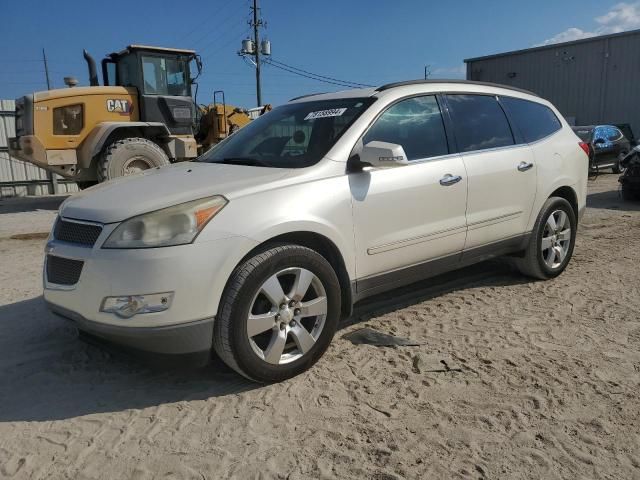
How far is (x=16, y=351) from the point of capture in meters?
3.69

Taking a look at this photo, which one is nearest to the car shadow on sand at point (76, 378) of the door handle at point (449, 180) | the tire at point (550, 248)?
the door handle at point (449, 180)

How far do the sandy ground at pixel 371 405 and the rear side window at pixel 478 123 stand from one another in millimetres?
1350

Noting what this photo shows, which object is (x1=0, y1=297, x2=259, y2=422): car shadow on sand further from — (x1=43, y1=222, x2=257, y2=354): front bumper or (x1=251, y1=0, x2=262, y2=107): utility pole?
(x1=251, y1=0, x2=262, y2=107): utility pole

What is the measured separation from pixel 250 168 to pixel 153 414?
1.63 m

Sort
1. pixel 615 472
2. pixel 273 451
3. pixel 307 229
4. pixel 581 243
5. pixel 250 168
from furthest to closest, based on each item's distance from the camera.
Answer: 1. pixel 581 243
2. pixel 250 168
3. pixel 307 229
4. pixel 273 451
5. pixel 615 472

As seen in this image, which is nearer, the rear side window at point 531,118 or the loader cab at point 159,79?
the rear side window at point 531,118

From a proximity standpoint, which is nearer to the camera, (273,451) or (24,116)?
(273,451)

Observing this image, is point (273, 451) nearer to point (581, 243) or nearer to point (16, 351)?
point (16, 351)

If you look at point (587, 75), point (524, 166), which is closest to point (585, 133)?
point (587, 75)

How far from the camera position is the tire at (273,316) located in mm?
2898

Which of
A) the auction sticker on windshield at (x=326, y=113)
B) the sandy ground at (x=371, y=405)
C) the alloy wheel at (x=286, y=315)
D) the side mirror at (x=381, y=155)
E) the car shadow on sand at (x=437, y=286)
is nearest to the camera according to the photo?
the sandy ground at (x=371, y=405)

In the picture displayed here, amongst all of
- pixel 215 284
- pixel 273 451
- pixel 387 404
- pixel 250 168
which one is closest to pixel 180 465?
pixel 273 451

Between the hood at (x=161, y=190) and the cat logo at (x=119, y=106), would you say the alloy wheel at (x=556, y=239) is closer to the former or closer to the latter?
the hood at (x=161, y=190)

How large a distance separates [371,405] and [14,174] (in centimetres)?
1614
